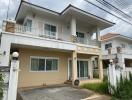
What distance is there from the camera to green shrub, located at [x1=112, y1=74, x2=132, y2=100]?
830 cm

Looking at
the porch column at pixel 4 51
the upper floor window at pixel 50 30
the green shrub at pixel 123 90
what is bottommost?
the green shrub at pixel 123 90

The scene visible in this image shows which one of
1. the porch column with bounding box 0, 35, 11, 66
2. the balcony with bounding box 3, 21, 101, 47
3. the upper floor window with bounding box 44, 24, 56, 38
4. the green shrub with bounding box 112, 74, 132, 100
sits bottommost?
the green shrub with bounding box 112, 74, 132, 100

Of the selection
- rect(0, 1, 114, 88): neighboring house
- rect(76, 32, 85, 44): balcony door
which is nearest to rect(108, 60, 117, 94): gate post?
rect(0, 1, 114, 88): neighboring house

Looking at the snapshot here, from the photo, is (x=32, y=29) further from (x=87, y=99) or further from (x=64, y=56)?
(x=87, y=99)

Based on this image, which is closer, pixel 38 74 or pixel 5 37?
pixel 5 37

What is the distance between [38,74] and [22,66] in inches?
67.7

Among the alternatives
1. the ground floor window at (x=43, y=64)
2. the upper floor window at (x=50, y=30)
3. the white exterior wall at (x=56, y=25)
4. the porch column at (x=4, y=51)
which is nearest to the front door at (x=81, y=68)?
the ground floor window at (x=43, y=64)

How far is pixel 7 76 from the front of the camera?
5566 millimetres

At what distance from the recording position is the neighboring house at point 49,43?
11.2m

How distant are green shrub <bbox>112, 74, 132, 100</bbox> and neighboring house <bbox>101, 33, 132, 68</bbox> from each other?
10167mm

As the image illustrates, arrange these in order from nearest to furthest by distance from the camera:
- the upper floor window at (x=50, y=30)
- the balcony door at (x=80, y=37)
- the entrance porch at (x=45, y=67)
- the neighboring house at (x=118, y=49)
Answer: the entrance porch at (x=45, y=67), the upper floor window at (x=50, y=30), the balcony door at (x=80, y=37), the neighboring house at (x=118, y=49)

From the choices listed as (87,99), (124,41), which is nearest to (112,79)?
(87,99)

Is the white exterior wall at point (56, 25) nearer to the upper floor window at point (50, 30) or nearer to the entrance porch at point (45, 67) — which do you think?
the upper floor window at point (50, 30)

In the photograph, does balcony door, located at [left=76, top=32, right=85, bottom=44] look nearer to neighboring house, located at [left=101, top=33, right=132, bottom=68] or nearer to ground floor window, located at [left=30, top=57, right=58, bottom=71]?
ground floor window, located at [left=30, top=57, right=58, bottom=71]
